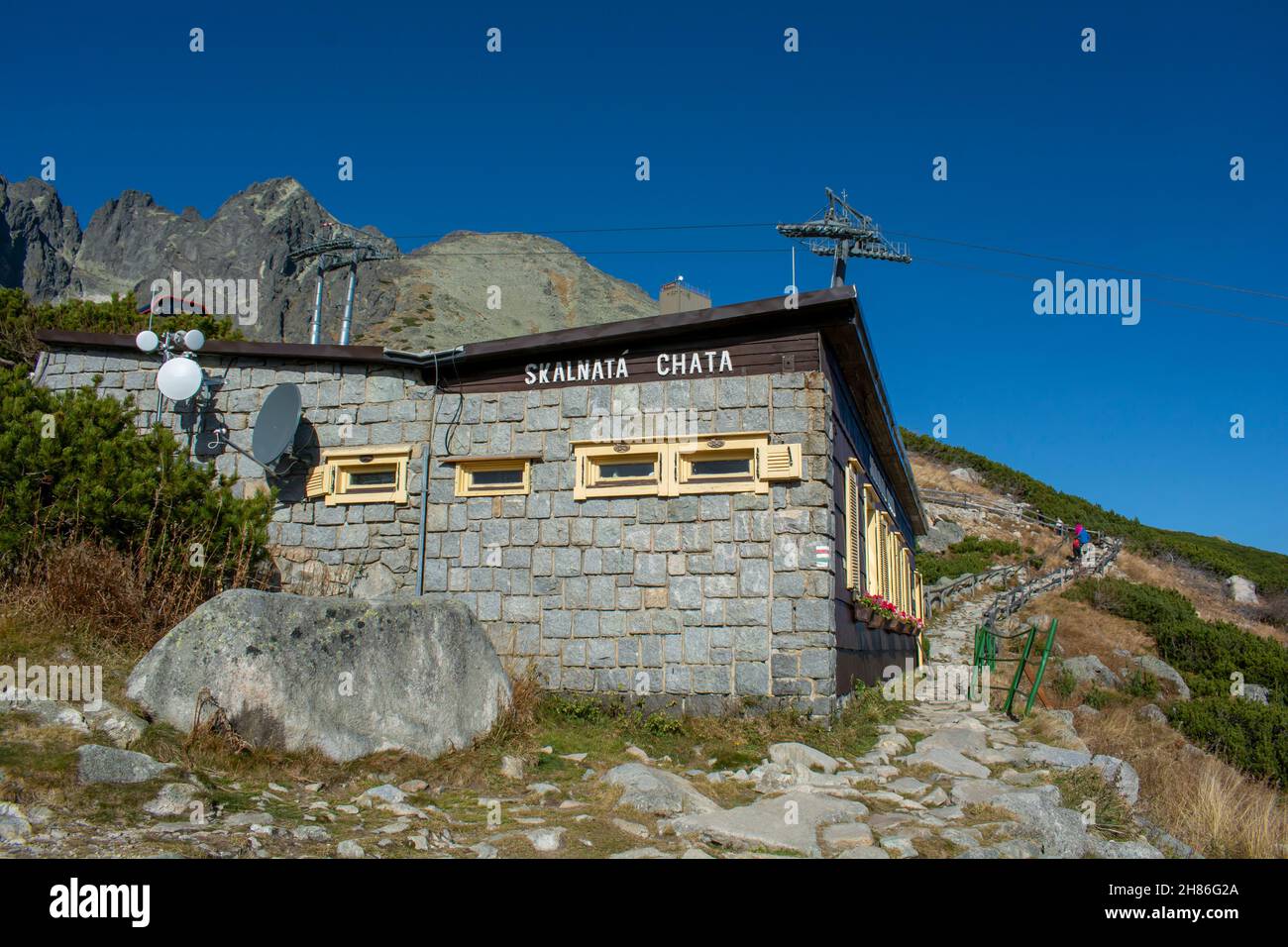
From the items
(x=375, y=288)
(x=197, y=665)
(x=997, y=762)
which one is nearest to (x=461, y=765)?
(x=197, y=665)

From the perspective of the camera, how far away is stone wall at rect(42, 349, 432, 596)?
35.6 ft

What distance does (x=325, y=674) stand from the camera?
6.57 metres

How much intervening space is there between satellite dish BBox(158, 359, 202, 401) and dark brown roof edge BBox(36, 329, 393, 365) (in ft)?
1.62

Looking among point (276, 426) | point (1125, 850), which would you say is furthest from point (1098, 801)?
point (276, 426)

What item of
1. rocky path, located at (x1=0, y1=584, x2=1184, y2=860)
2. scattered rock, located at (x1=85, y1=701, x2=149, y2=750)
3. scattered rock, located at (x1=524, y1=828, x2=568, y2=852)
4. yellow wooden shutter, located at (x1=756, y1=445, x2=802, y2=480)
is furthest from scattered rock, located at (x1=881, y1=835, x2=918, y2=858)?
scattered rock, located at (x1=85, y1=701, x2=149, y2=750)

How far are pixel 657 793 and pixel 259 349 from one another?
8315 millimetres

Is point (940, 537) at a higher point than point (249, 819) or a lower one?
higher

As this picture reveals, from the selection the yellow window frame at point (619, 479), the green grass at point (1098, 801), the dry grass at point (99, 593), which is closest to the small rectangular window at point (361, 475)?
the yellow window frame at point (619, 479)

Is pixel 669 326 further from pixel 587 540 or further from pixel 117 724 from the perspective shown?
pixel 117 724

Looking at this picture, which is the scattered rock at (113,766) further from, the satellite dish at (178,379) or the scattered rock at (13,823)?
the satellite dish at (178,379)

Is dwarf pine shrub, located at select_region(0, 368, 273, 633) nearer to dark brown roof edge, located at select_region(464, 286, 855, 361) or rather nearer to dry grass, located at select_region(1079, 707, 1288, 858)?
dark brown roof edge, located at select_region(464, 286, 855, 361)

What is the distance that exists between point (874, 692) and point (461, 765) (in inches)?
248

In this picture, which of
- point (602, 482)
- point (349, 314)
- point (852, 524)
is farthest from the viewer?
point (349, 314)
